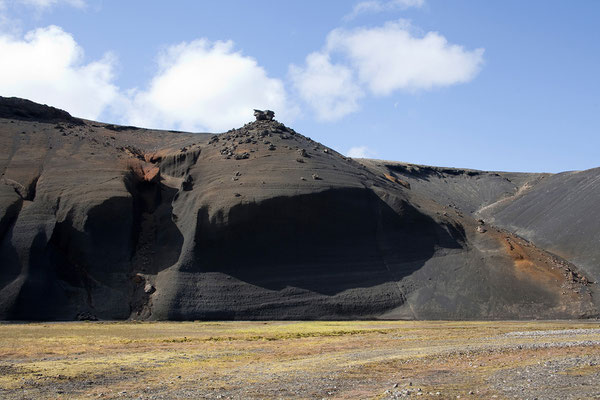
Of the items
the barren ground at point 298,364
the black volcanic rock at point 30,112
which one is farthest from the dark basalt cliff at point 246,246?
the barren ground at point 298,364

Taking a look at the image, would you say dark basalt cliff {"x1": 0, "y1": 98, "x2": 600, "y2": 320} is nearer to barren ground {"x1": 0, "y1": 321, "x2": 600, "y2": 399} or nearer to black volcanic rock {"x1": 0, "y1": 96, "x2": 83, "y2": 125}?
black volcanic rock {"x1": 0, "y1": 96, "x2": 83, "y2": 125}

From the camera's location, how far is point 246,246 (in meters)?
47.2

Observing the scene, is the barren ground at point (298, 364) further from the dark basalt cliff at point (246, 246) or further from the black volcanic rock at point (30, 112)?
the black volcanic rock at point (30, 112)

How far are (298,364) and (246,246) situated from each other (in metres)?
27.5

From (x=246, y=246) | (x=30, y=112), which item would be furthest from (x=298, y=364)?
(x=30, y=112)

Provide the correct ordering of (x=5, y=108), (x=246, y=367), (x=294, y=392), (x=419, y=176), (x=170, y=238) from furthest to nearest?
1. (x=419, y=176)
2. (x=5, y=108)
3. (x=170, y=238)
4. (x=246, y=367)
5. (x=294, y=392)

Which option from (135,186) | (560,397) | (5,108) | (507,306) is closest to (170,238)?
(135,186)

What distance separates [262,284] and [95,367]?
82.7ft

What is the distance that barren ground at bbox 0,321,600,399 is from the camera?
14.6 m

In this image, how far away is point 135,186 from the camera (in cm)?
5509

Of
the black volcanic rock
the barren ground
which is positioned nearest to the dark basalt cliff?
the black volcanic rock

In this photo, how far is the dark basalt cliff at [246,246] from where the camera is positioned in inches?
1731

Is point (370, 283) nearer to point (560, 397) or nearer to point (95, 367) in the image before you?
point (95, 367)

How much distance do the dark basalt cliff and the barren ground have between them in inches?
383
